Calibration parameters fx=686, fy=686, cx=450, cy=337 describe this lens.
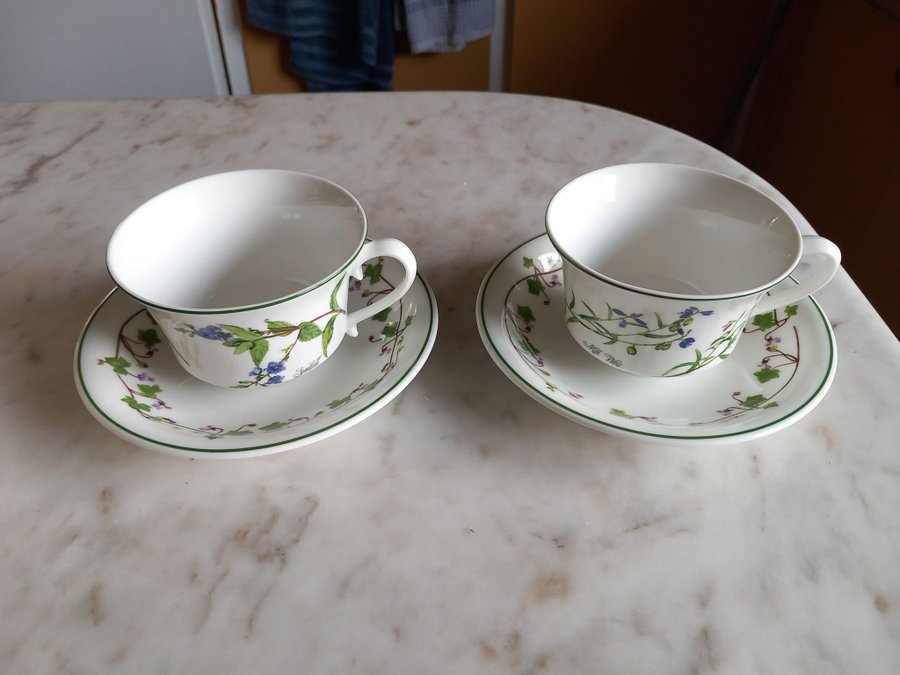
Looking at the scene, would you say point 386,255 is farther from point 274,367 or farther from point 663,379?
point 663,379

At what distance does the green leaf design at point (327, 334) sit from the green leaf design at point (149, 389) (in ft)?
0.39

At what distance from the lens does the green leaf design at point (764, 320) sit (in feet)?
1.71

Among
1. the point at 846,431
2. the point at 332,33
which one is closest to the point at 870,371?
the point at 846,431

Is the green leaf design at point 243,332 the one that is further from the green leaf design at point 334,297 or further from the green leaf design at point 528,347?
the green leaf design at point 528,347

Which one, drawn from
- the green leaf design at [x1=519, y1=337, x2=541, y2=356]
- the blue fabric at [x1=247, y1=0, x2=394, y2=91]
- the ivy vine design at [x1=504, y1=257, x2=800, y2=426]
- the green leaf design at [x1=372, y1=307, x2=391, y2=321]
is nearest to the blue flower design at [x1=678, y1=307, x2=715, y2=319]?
the ivy vine design at [x1=504, y1=257, x2=800, y2=426]

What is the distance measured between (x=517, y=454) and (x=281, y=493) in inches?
6.1

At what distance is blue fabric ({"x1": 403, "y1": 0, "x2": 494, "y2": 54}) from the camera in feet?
4.88

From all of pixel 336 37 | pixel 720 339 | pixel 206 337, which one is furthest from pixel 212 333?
pixel 336 37

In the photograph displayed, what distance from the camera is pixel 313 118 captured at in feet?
2.79

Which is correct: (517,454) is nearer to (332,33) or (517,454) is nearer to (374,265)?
(374,265)

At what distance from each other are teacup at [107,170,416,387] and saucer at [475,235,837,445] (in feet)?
0.31

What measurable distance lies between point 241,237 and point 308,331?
15 centimetres

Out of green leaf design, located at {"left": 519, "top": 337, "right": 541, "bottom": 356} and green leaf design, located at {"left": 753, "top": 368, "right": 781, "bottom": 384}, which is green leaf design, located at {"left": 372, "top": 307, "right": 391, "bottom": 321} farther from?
green leaf design, located at {"left": 753, "top": 368, "right": 781, "bottom": 384}

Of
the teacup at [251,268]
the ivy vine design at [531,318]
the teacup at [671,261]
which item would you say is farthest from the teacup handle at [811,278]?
the teacup at [251,268]
